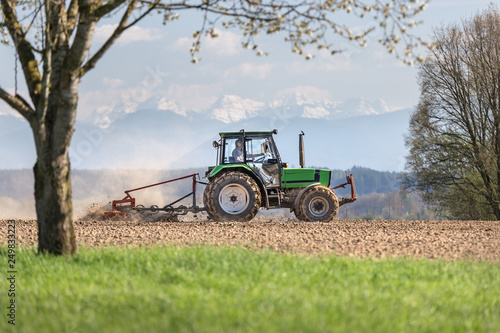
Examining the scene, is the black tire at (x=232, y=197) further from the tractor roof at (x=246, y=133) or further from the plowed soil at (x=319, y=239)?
the plowed soil at (x=319, y=239)

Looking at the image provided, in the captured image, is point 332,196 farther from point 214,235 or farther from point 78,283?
point 78,283

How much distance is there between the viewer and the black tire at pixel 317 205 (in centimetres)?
1625

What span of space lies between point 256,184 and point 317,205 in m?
2.19

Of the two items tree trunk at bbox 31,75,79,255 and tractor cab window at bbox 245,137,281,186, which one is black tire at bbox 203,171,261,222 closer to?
tractor cab window at bbox 245,137,281,186

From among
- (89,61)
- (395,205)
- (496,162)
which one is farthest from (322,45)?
(395,205)

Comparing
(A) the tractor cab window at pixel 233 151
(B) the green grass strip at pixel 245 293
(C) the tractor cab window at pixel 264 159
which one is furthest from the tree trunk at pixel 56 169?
(C) the tractor cab window at pixel 264 159

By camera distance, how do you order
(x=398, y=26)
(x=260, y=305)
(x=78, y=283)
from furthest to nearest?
(x=398, y=26) → (x=78, y=283) → (x=260, y=305)

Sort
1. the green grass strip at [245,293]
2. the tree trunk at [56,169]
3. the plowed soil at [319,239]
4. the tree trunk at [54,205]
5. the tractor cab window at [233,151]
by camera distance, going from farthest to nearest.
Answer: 1. the tractor cab window at [233,151]
2. the plowed soil at [319,239]
3. the tree trunk at [54,205]
4. the tree trunk at [56,169]
5. the green grass strip at [245,293]

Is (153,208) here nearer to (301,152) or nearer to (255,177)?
(255,177)

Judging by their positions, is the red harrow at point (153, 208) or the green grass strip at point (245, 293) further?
the red harrow at point (153, 208)

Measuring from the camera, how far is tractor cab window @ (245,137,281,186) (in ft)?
51.7

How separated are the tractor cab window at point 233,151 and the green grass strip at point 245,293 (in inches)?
284

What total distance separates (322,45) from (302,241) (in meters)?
3.85

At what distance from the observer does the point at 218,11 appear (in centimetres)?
884
